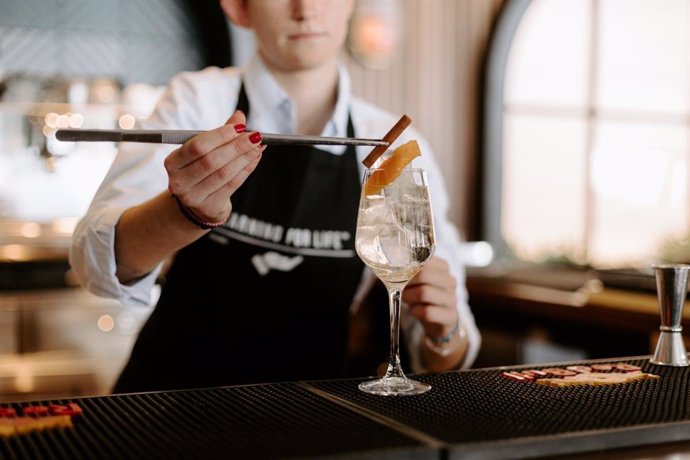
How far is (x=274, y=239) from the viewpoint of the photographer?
1.73 m

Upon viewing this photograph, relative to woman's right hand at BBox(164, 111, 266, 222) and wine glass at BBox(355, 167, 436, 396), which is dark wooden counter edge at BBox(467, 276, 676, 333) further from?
woman's right hand at BBox(164, 111, 266, 222)

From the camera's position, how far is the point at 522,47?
19.2 feet

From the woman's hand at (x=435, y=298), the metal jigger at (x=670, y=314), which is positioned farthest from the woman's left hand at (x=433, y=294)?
the metal jigger at (x=670, y=314)

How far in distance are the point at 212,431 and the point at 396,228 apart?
389 millimetres

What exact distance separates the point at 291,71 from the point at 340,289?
48 centimetres

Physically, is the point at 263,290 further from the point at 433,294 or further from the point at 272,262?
the point at 433,294

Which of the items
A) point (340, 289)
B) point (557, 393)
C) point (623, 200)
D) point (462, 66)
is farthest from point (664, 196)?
point (557, 393)

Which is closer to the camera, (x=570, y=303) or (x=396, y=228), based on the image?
(x=396, y=228)

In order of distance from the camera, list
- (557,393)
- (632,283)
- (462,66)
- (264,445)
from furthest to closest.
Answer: (462,66), (632,283), (557,393), (264,445)

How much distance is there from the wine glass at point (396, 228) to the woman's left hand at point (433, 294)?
0.25 m

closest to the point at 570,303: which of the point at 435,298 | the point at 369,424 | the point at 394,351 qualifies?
the point at 435,298

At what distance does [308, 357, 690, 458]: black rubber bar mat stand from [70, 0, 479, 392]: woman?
412mm

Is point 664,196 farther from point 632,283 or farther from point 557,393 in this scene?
point 557,393

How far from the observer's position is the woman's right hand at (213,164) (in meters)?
1.10
